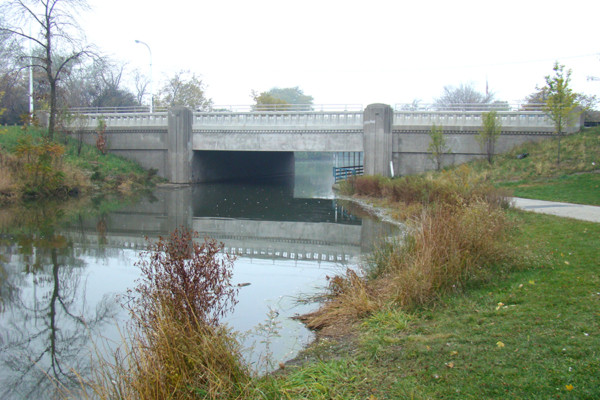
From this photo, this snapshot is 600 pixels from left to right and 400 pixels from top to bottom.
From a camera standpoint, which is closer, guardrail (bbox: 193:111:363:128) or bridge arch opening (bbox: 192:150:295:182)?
guardrail (bbox: 193:111:363:128)

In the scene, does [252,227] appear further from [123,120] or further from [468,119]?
[123,120]

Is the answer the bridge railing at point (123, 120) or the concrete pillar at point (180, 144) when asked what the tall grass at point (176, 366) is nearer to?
the concrete pillar at point (180, 144)

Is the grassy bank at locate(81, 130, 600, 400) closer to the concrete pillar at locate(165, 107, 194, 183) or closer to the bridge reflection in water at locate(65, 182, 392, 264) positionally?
the bridge reflection in water at locate(65, 182, 392, 264)

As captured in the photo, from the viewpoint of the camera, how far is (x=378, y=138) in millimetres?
29578

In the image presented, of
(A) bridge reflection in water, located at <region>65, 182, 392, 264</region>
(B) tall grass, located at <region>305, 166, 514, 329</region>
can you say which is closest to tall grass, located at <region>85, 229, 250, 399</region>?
(B) tall grass, located at <region>305, 166, 514, 329</region>

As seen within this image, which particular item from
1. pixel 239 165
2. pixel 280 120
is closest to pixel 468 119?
pixel 280 120

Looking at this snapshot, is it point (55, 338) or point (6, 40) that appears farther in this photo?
point (6, 40)

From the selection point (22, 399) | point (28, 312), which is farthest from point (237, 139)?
point (22, 399)

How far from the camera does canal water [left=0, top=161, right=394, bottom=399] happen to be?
6105 mm

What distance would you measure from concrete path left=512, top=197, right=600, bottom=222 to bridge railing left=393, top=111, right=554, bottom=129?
11797mm

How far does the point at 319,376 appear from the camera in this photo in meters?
4.66

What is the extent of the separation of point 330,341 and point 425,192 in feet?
34.9

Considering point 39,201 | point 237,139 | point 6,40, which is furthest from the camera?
point 237,139

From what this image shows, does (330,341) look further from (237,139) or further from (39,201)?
(237,139)
